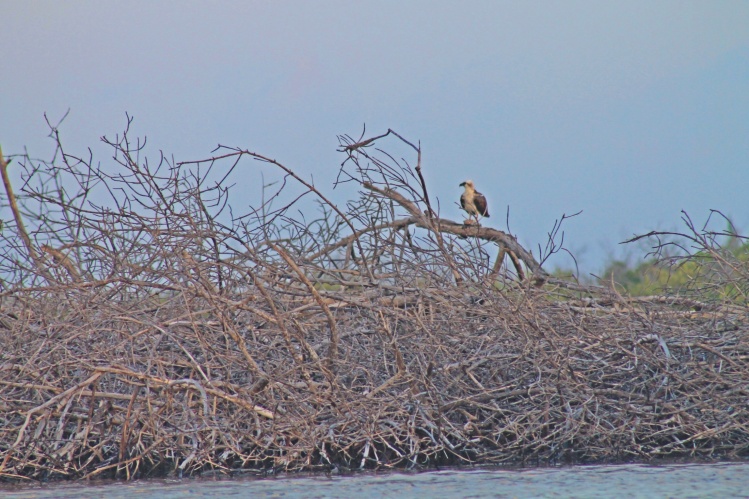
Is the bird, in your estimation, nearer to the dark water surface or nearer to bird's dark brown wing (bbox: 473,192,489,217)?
bird's dark brown wing (bbox: 473,192,489,217)

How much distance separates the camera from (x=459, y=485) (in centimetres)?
582


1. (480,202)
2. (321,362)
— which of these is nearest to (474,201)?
(480,202)

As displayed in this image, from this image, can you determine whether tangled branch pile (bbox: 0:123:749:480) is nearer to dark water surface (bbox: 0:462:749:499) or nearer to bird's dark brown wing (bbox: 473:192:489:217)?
dark water surface (bbox: 0:462:749:499)

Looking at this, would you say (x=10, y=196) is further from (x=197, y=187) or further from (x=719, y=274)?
(x=719, y=274)

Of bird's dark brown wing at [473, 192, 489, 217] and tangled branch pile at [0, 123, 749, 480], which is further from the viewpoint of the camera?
bird's dark brown wing at [473, 192, 489, 217]

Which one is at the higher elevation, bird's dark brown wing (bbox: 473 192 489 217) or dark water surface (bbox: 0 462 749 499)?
bird's dark brown wing (bbox: 473 192 489 217)

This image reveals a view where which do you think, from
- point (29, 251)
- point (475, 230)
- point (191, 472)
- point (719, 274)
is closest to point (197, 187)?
point (29, 251)

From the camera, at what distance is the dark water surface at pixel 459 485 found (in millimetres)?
5578

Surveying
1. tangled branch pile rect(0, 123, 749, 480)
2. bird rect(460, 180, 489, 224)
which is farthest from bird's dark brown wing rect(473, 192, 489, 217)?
tangled branch pile rect(0, 123, 749, 480)

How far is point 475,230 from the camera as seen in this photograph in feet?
28.2

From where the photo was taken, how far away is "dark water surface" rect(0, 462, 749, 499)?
558cm

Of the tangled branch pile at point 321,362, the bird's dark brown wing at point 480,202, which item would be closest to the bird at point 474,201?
the bird's dark brown wing at point 480,202

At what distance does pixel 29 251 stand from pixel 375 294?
2.50 m

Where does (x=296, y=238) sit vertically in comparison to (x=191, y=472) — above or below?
above
